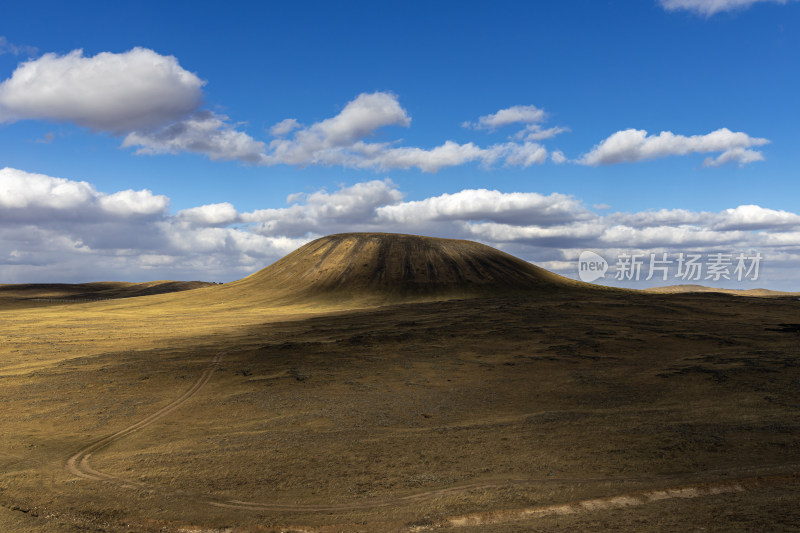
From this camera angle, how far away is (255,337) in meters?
33.4

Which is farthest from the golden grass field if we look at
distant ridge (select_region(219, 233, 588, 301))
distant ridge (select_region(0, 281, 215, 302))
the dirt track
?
distant ridge (select_region(0, 281, 215, 302))

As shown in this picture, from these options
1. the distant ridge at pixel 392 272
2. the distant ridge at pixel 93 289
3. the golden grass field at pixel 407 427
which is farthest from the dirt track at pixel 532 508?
the distant ridge at pixel 93 289

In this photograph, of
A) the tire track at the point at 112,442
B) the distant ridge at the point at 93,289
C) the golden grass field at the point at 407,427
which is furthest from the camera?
the distant ridge at the point at 93,289

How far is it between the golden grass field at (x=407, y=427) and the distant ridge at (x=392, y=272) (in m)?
38.2

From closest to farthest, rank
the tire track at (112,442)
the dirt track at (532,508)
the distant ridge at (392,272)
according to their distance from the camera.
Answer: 1. the dirt track at (532,508)
2. the tire track at (112,442)
3. the distant ridge at (392,272)

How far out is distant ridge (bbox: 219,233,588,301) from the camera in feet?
247

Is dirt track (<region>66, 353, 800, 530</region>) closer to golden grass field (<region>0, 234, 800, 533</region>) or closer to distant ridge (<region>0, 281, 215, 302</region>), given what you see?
golden grass field (<region>0, 234, 800, 533</region>)

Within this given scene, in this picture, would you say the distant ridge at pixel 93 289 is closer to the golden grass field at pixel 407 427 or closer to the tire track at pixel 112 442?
the golden grass field at pixel 407 427

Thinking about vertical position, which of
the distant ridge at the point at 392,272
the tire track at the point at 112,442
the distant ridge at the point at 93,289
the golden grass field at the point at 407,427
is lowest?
the distant ridge at the point at 93,289

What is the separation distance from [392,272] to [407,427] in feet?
217

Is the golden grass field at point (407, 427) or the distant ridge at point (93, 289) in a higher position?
Answer: the golden grass field at point (407, 427)

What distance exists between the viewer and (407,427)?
15.6 metres

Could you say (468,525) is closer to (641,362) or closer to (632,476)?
(632,476)

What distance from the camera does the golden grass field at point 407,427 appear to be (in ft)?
33.3
